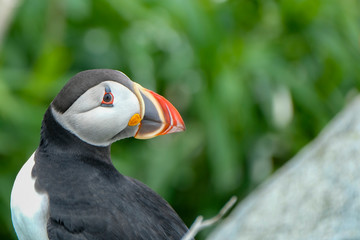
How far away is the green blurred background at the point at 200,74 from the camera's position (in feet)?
8.89

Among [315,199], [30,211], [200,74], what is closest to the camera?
[30,211]

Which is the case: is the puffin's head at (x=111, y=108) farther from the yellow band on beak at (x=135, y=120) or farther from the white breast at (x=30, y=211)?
the white breast at (x=30, y=211)

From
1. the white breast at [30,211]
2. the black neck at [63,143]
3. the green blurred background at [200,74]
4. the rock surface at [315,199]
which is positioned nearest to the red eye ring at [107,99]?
the black neck at [63,143]

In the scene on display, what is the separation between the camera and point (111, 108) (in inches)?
51.9

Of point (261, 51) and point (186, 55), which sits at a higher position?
point (186, 55)

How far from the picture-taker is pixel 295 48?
3006 millimetres

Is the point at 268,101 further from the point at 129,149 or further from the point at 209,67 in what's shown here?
the point at 129,149

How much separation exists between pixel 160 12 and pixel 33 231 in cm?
177

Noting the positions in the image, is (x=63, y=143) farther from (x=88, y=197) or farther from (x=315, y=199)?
(x=315, y=199)

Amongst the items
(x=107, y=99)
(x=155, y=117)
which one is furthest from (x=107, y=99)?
(x=155, y=117)

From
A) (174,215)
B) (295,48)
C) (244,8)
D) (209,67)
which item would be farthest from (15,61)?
(174,215)

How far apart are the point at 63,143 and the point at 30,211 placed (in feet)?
0.51

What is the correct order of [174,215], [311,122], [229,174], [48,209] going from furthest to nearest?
[311,122]
[229,174]
[174,215]
[48,209]

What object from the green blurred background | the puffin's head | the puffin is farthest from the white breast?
the green blurred background
